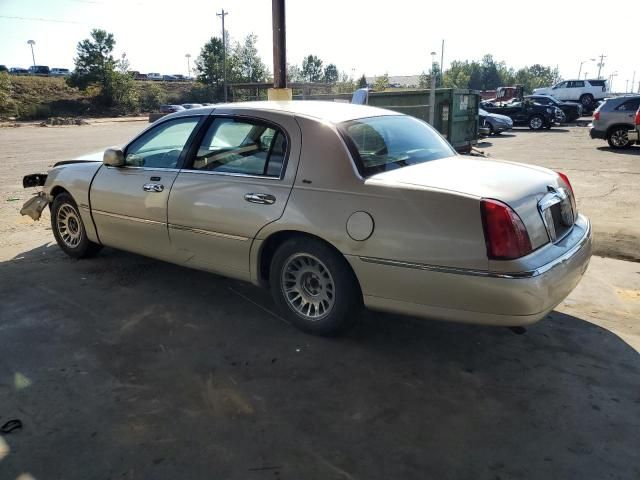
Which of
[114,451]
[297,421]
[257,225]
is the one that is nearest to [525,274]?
[297,421]

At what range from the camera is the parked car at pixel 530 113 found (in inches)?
970

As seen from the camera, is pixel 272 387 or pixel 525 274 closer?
pixel 525 274

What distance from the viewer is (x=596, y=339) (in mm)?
3633

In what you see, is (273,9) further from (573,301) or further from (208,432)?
(208,432)

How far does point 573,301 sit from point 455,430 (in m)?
2.25

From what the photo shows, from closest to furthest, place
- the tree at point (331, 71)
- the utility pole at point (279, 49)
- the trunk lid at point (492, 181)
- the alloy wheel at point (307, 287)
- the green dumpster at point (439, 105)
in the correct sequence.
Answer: the trunk lid at point (492, 181) < the alloy wheel at point (307, 287) < the utility pole at point (279, 49) < the green dumpster at point (439, 105) < the tree at point (331, 71)

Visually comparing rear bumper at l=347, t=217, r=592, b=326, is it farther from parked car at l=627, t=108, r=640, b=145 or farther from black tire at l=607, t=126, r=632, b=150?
black tire at l=607, t=126, r=632, b=150

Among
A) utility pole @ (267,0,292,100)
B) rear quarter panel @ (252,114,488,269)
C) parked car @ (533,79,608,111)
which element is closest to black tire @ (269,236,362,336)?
rear quarter panel @ (252,114,488,269)

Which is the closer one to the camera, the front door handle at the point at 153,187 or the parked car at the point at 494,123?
the front door handle at the point at 153,187

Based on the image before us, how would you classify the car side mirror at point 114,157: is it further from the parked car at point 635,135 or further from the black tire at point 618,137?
the black tire at point 618,137

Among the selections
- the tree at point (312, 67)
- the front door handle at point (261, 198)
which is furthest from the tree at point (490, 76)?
the front door handle at point (261, 198)

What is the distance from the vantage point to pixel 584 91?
35625mm

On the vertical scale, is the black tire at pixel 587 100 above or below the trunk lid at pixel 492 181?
above

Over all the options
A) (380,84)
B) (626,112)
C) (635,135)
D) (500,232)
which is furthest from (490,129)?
(500,232)
